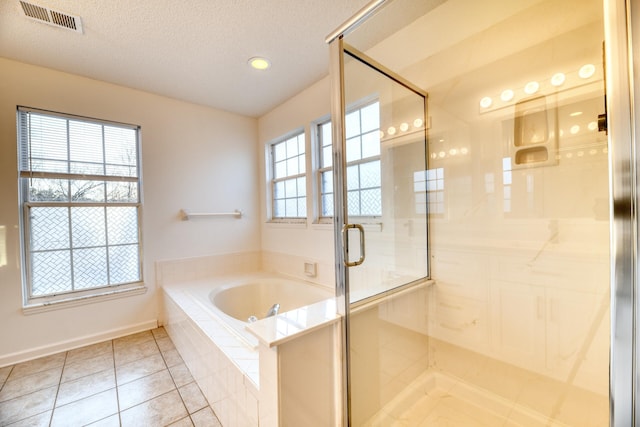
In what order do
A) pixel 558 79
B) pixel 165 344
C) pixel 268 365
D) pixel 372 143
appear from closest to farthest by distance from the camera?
pixel 268 365 → pixel 558 79 → pixel 372 143 → pixel 165 344

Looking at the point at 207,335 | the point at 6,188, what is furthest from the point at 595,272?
the point at 6,188

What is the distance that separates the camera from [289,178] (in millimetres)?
2984

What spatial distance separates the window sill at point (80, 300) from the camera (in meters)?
2.07

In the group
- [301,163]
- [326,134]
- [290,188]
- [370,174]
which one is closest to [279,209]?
[290,188]

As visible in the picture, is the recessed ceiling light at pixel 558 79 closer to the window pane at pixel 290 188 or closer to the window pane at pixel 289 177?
the window pane at pixel 289 177

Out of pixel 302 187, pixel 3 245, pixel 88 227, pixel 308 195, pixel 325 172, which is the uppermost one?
pixel 325 172

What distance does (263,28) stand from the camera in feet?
5.66

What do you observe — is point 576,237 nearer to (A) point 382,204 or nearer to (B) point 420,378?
(A) point 382,204

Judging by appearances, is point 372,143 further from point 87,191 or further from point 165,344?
point 87,191

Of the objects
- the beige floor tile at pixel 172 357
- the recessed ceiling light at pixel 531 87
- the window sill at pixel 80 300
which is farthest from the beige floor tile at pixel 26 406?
the recessed ceiling light at pixel 531 87

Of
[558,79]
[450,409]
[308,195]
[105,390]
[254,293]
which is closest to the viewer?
[558,79]

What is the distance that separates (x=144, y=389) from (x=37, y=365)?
106cm

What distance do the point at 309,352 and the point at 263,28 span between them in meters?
2.00

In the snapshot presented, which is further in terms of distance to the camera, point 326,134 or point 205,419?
point 326,134
